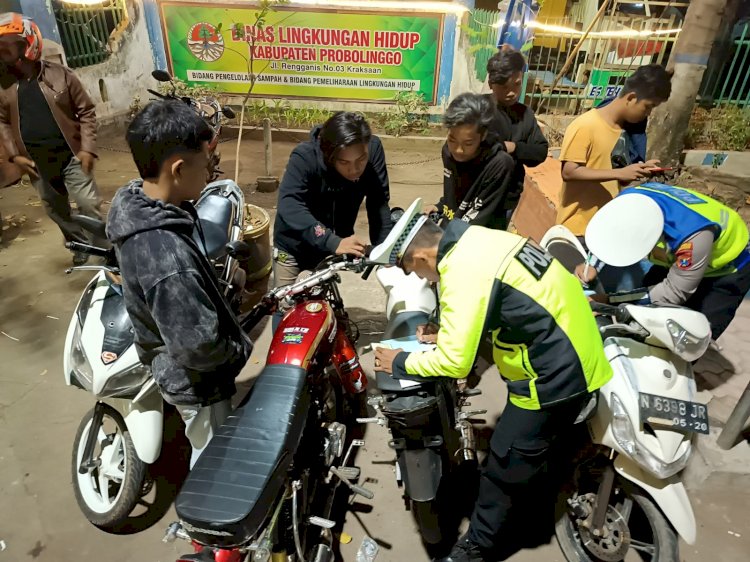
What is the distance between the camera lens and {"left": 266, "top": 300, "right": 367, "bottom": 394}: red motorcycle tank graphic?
7.36 ft

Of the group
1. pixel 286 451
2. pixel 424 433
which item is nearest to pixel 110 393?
pixel 286 451

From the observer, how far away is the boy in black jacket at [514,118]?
11.0ft

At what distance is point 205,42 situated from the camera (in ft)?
28.9

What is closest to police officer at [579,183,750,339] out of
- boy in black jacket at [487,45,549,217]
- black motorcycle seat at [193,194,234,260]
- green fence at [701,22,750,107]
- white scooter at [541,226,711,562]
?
white scooter at [541,226,711,562]

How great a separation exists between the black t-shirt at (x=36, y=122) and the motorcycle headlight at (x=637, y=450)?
477cm

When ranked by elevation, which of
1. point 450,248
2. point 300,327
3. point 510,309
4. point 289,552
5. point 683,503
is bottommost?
point 289,552

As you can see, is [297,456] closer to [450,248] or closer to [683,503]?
[450,248]

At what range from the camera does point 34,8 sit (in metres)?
6.82

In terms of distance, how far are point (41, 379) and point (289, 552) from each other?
264 cm

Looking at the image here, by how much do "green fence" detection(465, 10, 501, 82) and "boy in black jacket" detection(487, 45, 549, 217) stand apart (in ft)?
15.5

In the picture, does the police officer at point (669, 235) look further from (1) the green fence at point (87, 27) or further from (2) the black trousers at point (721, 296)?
(1) the green fence at point (87, 27)

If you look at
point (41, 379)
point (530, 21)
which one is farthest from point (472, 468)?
point (530, 21)

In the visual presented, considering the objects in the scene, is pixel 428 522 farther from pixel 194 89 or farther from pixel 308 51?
pixel 194 89

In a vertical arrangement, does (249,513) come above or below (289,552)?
above
